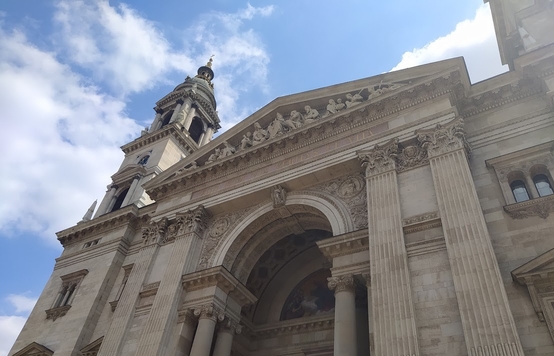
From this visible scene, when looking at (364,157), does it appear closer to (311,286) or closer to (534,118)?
(534,118)

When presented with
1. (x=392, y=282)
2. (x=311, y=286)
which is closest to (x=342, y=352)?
(x=392, y=282)

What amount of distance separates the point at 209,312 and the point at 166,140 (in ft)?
62.6

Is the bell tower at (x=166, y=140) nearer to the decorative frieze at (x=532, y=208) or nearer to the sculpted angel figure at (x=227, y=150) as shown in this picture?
the sculpted angel figure at (x=227, y=150)

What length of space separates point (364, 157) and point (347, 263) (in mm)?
4135

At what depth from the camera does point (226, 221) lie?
20.1 metres

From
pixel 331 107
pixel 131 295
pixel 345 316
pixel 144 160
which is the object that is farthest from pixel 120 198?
pixel 345 316

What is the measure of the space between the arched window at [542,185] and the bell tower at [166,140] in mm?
22087

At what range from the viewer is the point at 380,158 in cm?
1622

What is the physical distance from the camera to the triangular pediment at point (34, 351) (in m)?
21.2

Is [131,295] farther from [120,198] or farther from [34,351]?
[120,198]

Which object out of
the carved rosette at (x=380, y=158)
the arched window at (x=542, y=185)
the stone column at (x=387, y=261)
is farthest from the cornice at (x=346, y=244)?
the arched window at (x=542, y=185)

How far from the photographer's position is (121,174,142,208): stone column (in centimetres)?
2914

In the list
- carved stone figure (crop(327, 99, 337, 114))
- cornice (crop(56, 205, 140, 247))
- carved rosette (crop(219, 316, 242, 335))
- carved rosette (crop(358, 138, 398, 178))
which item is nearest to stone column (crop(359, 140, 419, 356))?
carved rosette (crop(358, 138, 398, 178))

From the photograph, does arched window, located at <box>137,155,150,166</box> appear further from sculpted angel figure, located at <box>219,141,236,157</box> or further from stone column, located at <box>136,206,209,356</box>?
stone column, located at <box>136,206,209,356</box>
